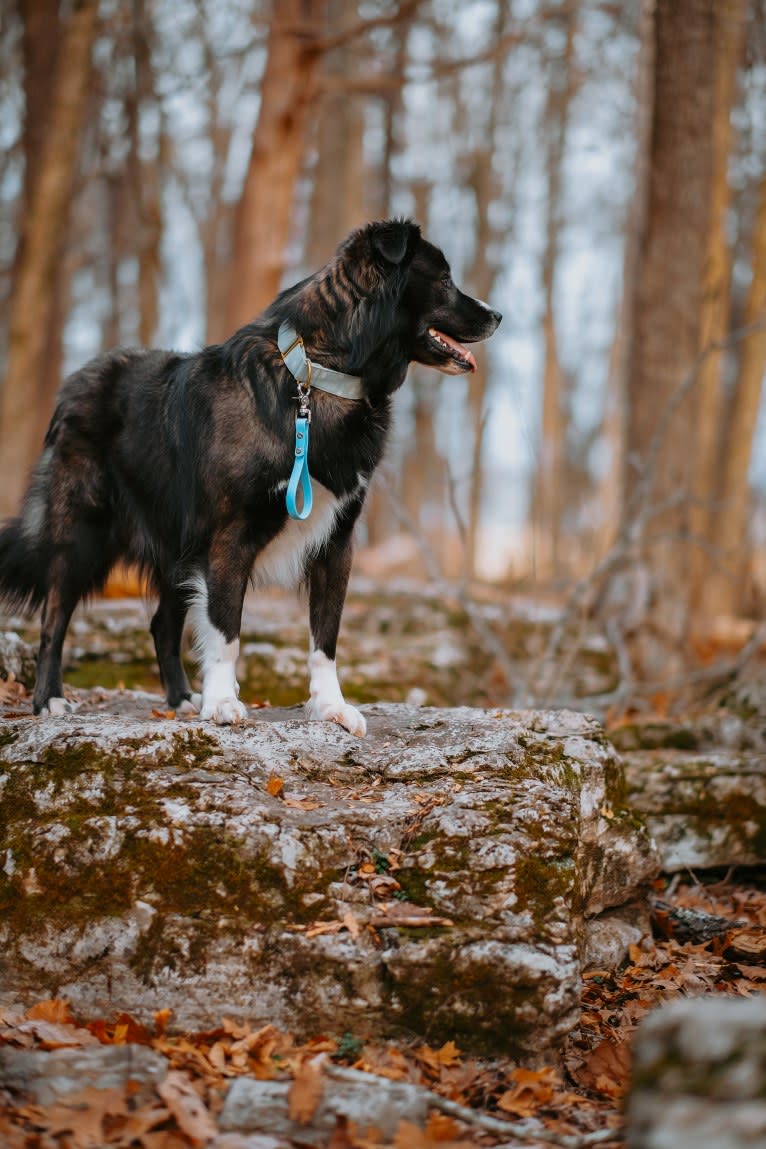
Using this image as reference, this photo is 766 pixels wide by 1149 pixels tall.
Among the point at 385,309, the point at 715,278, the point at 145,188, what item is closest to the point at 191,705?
the point at 385,309

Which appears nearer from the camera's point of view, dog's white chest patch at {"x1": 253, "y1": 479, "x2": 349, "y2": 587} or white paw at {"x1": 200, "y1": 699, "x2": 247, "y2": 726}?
white paw at {"x1": 200, "y1": 699, "x2": 247, "y2": 726}

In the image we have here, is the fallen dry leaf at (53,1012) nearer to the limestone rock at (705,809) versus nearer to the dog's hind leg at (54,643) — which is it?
the dog's hind leg at (54,643)

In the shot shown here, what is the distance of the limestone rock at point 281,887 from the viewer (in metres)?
3.11

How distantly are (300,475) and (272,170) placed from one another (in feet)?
22.1

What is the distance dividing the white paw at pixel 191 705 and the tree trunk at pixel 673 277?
4.80 meters

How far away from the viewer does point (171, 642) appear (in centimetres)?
523

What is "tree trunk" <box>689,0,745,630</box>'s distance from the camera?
9.41 metres

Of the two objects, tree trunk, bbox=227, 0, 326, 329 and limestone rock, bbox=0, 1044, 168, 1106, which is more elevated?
tree trunk, bbox=227, 0, 326, 329

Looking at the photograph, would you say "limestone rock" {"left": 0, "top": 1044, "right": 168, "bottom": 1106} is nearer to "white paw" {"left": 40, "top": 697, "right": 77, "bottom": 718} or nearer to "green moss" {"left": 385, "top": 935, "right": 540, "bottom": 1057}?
"green moss" {"left": 385, "top": 935, "right": 540, "bottom": 1057}

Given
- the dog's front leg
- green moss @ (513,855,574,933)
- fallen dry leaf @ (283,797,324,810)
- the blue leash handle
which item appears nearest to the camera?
green moss @ (513,855,574,933)

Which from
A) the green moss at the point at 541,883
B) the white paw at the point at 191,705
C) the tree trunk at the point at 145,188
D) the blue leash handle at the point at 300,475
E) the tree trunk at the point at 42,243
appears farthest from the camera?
the tree trunk at the point at 145,188

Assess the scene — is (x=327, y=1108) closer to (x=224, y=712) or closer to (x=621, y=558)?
(x=224, y=712)

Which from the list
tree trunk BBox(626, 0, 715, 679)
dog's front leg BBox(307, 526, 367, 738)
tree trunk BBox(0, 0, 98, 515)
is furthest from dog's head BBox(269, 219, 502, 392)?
tree trunk BBox(0, 0, 98, 515)

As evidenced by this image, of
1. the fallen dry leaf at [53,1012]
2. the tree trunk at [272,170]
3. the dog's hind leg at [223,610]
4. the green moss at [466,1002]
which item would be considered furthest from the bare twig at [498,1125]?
the tree trunk at [272,170]
